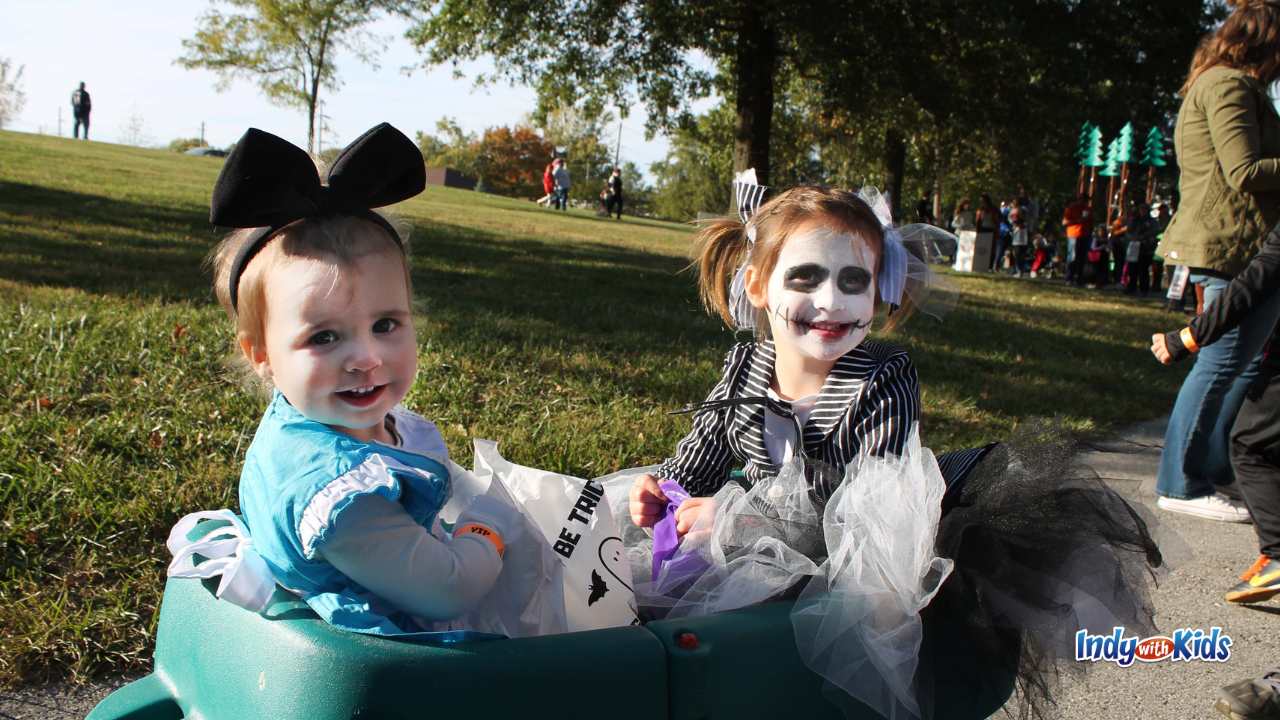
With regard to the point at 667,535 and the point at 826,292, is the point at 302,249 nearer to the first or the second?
the point at 667,535

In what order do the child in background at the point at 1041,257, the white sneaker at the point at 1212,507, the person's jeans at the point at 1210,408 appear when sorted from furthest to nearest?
the child in background at the point at 1041,257
the white sneaker at the point at 1212,507
the person's jeans at the point at 1210,408

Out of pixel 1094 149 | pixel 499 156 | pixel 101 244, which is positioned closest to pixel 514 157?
pixel 499 156

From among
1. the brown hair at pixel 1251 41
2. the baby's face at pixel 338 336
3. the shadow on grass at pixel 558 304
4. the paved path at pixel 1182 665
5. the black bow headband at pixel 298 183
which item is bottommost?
the paved path at pixel 1182 665

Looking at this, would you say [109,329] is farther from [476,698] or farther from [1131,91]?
[1131,91]

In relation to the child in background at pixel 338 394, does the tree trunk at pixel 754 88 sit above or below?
above

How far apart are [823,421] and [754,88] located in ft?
37.6

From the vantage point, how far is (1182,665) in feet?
8.98

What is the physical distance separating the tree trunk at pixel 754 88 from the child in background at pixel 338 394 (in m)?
11.4

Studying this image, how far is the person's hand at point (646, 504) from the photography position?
96.4 inches

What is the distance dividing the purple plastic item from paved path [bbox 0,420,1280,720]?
873 millimetres

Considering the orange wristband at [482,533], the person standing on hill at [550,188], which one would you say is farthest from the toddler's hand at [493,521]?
the person standing on hill at [550,188]

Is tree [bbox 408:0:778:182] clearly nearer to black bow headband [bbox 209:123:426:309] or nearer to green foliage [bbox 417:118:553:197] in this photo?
black bow headband [bbox 209:123:426:309]

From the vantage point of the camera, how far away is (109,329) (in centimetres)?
450

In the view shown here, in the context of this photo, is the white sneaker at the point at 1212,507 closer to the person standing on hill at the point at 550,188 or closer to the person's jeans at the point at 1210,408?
the person's jeans at the point at 1210,408
